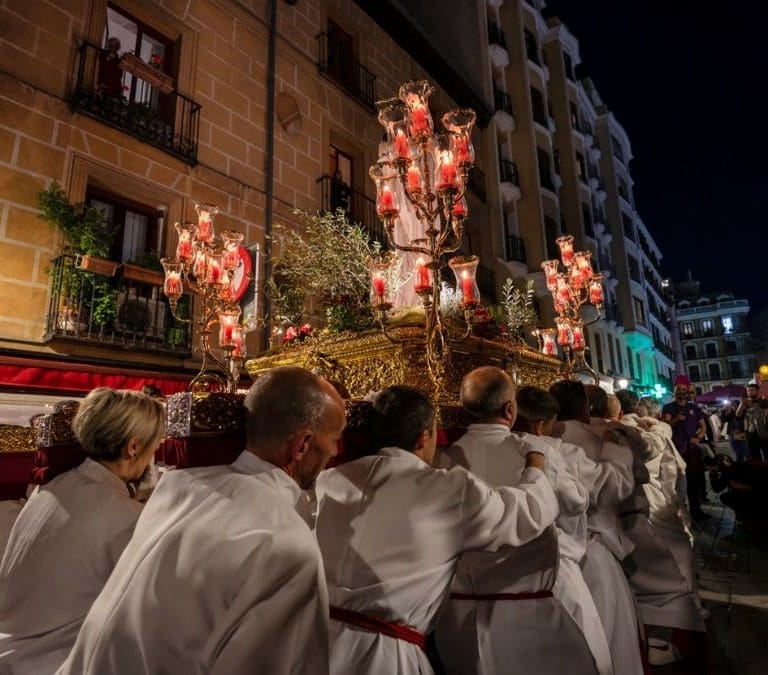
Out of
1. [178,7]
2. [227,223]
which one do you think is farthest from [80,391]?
[178,7]

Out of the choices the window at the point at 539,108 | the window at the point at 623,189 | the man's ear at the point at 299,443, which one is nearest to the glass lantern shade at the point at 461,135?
the man's ear at the point at 299,443

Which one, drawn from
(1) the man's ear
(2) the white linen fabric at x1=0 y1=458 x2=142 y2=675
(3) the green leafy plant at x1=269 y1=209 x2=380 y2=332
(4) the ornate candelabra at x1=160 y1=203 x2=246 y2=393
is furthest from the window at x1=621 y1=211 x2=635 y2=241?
(2) the white linen fabric at x1=0 y1=458 x2=142 y2=675

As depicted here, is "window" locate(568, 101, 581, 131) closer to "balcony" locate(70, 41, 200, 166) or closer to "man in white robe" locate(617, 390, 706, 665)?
"balcony" locate(70, 41, 200, 166)

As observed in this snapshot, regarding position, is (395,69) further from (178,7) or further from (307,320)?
(307,320)

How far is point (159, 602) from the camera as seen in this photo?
3.43ft

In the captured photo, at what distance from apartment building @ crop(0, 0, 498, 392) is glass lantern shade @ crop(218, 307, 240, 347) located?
197 cm

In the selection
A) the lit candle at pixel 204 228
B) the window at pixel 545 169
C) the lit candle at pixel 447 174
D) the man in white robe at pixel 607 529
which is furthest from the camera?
the window at pixel 545 169

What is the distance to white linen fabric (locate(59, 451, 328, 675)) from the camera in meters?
1.01

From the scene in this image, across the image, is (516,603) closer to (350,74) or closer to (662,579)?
(662,579)

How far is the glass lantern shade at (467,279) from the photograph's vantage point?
375 cm

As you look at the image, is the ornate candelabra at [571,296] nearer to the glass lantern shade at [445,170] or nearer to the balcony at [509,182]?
the glass lantern shade at [445,170]

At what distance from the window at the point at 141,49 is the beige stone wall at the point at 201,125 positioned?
0.19 metres

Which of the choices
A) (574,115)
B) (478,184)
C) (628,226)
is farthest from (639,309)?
(478,184)

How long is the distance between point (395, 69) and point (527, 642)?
1429cm
